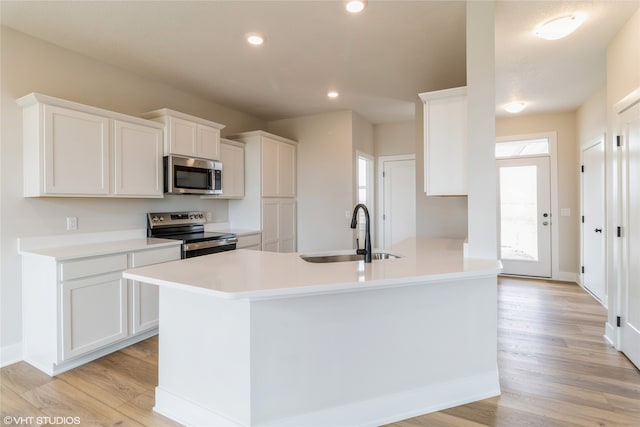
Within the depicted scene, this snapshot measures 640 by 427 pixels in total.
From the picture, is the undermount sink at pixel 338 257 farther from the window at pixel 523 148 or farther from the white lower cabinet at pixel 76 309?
the window at pixel 523 148

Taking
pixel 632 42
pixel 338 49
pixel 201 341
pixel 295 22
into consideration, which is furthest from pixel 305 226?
pixel 632 42

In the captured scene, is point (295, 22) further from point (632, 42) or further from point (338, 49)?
point (632, 42)

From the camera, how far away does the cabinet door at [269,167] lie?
448 centimetres

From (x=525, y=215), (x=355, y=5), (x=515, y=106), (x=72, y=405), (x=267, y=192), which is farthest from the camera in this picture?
(x=525, y=215)

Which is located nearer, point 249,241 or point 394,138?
point 249,241

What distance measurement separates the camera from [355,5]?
7.45 ft

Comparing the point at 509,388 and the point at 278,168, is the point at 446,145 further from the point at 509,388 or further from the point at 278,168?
the point at 278,168

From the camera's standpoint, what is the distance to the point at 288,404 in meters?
1.64

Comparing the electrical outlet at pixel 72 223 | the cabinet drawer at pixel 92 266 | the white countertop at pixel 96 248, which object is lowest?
the cabinet drawer at pixel 92 266

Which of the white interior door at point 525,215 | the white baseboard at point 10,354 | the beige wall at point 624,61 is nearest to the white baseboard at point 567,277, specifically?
the white interior door at point 525,215

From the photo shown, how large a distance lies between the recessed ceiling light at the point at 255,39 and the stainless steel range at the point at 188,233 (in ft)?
6.35

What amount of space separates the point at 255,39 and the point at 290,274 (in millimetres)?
2083

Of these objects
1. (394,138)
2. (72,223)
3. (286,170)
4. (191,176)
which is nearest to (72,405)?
(72,223)

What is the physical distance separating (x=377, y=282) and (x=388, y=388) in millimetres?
694
